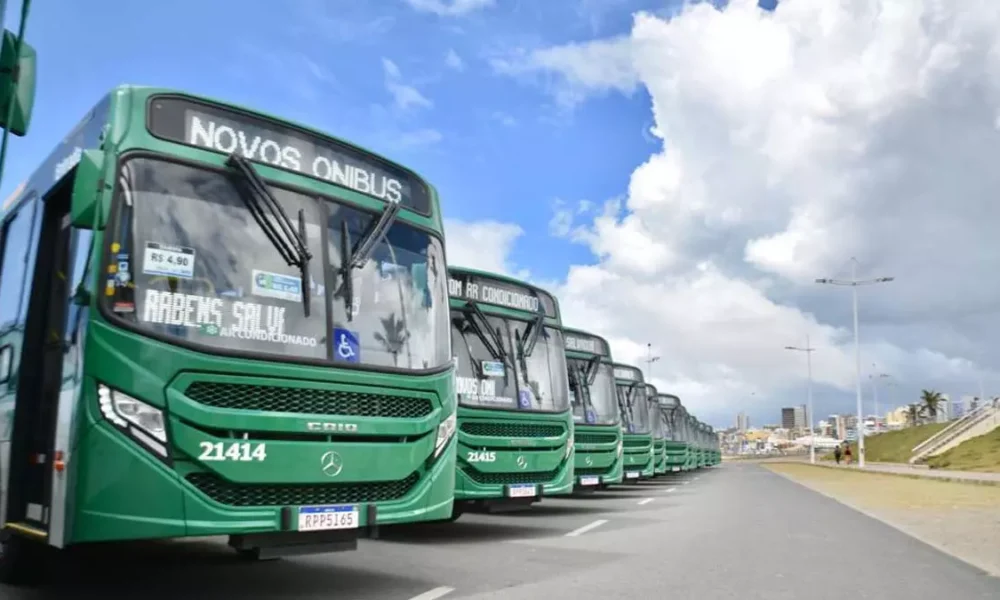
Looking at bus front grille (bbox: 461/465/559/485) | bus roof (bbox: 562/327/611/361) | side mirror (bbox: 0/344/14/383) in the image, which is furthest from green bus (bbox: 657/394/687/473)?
side mirror (bbox: 0/344/14/383)

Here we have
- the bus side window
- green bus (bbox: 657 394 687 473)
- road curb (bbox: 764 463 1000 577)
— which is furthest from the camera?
green bus (bbox: 657 394 687 473)

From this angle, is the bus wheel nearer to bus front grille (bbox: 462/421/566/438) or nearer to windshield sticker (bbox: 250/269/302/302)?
windshield sticker (bbox: 250/269/302/302)

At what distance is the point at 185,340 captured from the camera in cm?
551

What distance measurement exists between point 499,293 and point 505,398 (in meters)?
1.42

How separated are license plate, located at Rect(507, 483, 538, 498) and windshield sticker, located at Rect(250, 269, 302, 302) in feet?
17.7

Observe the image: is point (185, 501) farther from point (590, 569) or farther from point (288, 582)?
point (590, 569)

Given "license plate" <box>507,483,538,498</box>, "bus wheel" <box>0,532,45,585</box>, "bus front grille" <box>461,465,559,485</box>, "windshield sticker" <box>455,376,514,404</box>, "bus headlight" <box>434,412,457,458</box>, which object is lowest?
"bus wheel" <box>0,532,45,585</box>

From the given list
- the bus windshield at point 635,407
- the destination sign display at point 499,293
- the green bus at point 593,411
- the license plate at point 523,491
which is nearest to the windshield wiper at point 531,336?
the destination sign display at point 499,293

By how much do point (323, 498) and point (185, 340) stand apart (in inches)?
54.5

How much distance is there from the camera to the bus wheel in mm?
6625

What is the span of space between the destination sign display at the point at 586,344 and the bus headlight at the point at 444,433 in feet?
32.6

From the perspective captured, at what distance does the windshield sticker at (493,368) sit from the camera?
11.1m

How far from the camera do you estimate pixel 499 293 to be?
11.8m

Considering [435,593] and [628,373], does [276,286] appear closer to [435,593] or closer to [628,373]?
[435,593]
